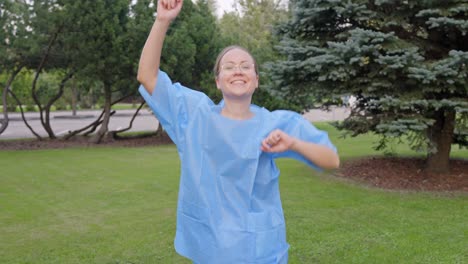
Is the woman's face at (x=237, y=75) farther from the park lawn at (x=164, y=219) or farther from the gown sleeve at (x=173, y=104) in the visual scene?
the park lawn at (x=164, y=219)

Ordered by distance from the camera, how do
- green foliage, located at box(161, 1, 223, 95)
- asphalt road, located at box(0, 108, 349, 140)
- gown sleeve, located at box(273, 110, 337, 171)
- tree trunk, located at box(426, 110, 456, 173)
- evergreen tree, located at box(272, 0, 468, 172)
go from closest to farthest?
1. gown sleeve, located at box(273, 110, 337, 171)
2. evergreen tree, located at box(272, 0, 468, 172)
3. tree trunk, located at box(426, 110, 456, 173)
4. green foliage, located at box(161, 1, 223, 95)
5. asphalt road, located at box(0, 108, 349, 140)

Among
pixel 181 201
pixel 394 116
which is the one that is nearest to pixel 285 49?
pixel 394 116

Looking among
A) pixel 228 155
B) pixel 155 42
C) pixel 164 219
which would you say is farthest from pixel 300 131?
pixel 164 219

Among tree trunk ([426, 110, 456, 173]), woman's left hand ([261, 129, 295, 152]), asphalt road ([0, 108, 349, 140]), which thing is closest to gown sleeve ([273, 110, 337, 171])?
woman's left hand ([261, 129, 295, 152])

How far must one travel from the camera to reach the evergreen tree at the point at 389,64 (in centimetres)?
773

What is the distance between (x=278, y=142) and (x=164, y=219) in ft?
16.2

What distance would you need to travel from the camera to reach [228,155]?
1973mm

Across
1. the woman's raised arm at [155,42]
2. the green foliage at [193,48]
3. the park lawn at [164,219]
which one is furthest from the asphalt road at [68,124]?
the woman's raised arm at [155,42]

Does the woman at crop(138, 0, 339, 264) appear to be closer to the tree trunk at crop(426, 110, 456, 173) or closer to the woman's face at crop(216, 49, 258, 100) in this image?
the woman's face at crop(216, 49, 258, 100)

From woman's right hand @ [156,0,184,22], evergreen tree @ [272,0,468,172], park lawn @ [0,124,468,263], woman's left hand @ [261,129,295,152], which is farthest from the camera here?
evergreen tree @ [272,0,468,172]

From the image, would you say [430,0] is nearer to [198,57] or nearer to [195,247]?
[195,247]

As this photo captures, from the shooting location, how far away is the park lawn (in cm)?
507

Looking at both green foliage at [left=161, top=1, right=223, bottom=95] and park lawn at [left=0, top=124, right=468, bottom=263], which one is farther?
green foliage at [left=161, top=1, right=223, bottom=95]

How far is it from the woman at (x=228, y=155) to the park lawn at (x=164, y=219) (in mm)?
2968
